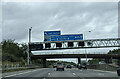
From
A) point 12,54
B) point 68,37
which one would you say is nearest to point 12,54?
point 12,54

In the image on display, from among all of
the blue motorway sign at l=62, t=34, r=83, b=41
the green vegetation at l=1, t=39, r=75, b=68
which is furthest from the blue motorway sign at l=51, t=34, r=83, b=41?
the green vegetation at l=1, t=39, r=75, b=68

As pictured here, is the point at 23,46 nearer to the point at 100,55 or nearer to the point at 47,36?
the point at 100,55

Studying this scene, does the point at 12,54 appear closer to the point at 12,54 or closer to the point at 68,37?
the point at 12,54

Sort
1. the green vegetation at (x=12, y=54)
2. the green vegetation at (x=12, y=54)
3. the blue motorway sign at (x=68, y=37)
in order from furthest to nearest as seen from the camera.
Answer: the green vegetation at (x=12, y=54) < the green vegetation at (x=12, y=54) < the blue motorway sign at (x=68, y=37)

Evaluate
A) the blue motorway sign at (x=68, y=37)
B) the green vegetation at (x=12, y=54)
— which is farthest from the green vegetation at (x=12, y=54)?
the blue motorway sign at (x=68, y=37)

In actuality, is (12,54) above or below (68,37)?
below

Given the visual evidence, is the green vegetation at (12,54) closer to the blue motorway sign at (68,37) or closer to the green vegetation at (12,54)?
the green vegetation at (12,54)

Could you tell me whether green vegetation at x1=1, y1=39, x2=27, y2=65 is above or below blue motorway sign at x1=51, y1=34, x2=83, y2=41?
below

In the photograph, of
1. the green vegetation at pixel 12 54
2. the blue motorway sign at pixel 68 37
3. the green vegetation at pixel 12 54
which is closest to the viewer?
the blue motorway sign at pixel 68 37

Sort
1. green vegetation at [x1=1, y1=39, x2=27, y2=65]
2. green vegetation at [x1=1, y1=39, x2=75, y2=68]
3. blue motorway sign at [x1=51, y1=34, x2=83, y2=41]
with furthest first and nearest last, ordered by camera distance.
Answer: green vegetation at [x1=1, y1=39, x2=27, y2=65]
green vegetation at [x1=1, y1=39, x2=75, y2=68]
blue motorway sign at [x1=51, y1=34, x2=83, y2=41]

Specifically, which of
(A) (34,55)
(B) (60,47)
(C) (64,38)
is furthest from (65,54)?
→ (C) (64,38)

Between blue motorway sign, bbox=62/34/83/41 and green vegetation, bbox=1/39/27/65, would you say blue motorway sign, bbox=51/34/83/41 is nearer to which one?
blue motorway sign, bbox=62/34/83/41

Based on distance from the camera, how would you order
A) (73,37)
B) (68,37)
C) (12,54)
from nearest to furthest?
(73,37), (68,37), (12,54)

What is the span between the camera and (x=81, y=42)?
53.0 meters
